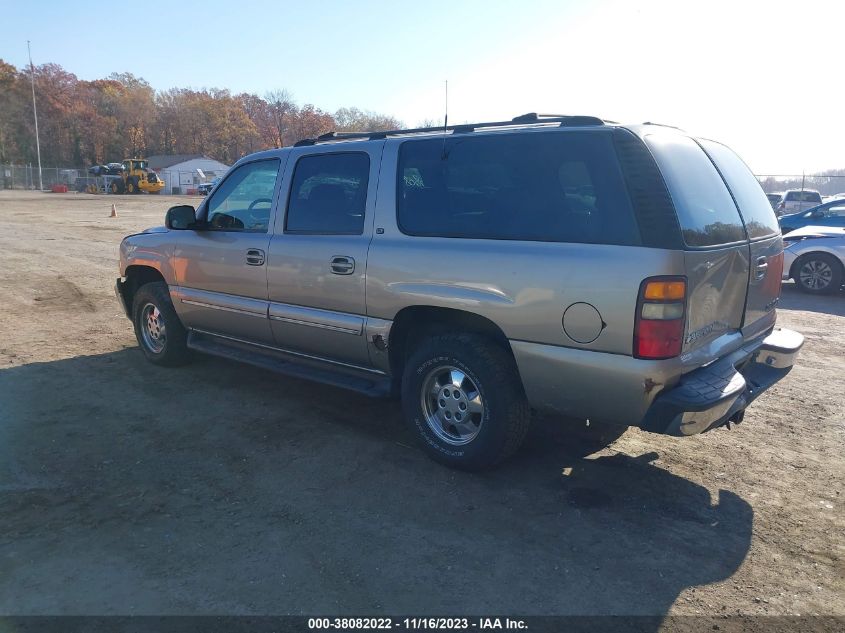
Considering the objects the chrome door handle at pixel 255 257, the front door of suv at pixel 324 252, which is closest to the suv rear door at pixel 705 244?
the front door of suv at pixel 324 252

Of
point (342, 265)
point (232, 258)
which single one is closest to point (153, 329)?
point (232, 258)

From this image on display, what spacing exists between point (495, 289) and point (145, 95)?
4218 inches

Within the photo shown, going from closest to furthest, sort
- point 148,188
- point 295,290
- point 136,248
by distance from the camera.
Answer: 1. point 295,290
2. point 136,248
3. point 148,188

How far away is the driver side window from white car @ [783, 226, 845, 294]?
28.5 ft

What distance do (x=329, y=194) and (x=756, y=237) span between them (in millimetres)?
2873

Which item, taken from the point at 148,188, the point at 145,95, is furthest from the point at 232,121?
the point at 148,188

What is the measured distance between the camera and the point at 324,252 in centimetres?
459

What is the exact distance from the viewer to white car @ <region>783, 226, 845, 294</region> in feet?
34.5

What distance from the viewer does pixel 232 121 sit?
300ft

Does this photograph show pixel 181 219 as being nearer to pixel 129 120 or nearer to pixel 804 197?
pixel 804 197

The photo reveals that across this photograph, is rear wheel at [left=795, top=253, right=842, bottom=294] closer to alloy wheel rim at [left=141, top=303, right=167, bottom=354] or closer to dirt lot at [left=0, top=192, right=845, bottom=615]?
dirt lot at [left=0, top=192, right=845, bottom=615]

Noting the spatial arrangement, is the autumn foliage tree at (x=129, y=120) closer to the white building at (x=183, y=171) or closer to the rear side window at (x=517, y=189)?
the white building at (x=183, y=171)

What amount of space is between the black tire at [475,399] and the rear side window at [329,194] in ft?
3.46

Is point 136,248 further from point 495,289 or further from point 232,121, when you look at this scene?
point 232,121
